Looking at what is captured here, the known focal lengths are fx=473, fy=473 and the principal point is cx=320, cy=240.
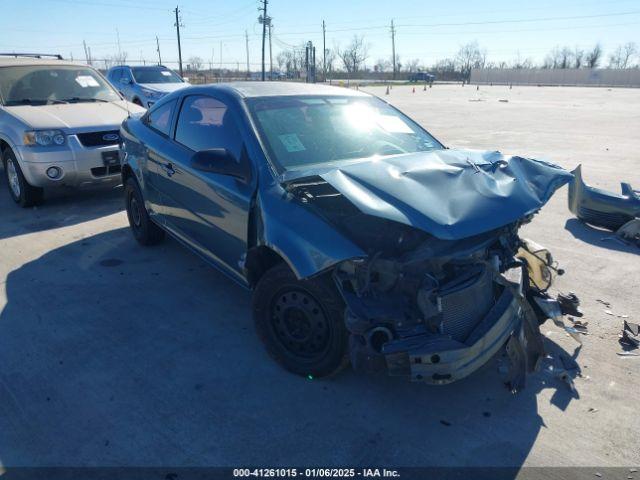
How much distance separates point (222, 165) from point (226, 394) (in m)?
1.49

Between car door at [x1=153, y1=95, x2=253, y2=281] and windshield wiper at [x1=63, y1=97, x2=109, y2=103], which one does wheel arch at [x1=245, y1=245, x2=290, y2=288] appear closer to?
car door at [x1=153, y1=95, x2=253, y2=281]

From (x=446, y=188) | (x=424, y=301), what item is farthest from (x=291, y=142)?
(x=424, y=301)

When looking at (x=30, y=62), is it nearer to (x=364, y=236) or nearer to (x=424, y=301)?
(x=364, y=236)

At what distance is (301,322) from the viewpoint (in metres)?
3.01

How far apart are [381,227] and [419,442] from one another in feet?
4.00

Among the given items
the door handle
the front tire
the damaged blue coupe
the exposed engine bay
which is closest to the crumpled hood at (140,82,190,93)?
the door handle

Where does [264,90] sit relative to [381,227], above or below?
above

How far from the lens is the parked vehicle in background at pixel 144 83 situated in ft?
43.7

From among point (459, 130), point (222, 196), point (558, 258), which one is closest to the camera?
point (222, 196)

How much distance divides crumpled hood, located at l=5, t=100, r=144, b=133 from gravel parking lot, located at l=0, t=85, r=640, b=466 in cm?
243

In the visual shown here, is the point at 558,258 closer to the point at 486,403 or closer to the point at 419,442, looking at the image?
the point at 486,403

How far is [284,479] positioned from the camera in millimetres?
2359

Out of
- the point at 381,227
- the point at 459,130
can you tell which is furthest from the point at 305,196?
the point at 459,130

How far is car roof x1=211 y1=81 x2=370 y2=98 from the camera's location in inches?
147
